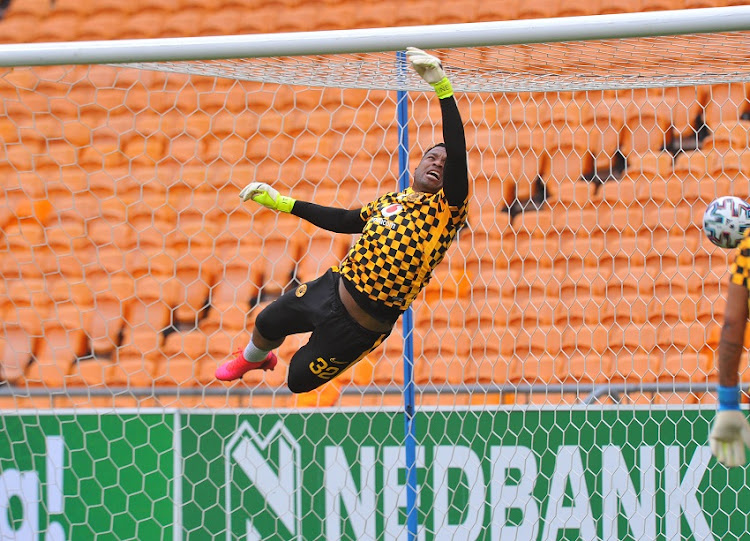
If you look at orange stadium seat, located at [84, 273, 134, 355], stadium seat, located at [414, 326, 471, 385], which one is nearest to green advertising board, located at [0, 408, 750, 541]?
stadium seat, located at [414, 326, 471, 385]

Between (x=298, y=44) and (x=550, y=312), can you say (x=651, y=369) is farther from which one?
(x=298, y=44)

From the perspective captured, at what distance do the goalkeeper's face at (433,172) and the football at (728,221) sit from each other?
732 millimetres

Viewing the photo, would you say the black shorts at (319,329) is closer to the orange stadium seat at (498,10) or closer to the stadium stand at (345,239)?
the stadium stand at (345,239)

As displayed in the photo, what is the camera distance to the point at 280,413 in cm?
338

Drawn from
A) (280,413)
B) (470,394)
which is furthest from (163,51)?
(470,394)

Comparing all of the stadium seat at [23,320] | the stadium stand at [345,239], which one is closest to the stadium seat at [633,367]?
the stadium stand at [345,239]

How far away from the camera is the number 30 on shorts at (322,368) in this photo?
8.93ft

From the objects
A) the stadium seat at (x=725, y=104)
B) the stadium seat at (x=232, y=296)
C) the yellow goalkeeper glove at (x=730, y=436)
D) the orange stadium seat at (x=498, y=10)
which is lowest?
the stadium seat at (x=232, y=296)

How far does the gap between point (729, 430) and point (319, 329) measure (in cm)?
118

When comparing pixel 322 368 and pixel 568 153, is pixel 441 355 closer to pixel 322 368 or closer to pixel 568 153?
pixel 568 153

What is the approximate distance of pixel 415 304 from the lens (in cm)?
406

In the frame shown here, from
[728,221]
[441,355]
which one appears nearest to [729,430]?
[728,221]

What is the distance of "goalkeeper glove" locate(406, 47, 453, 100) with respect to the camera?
239 cm

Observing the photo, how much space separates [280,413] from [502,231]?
51.2 inches
